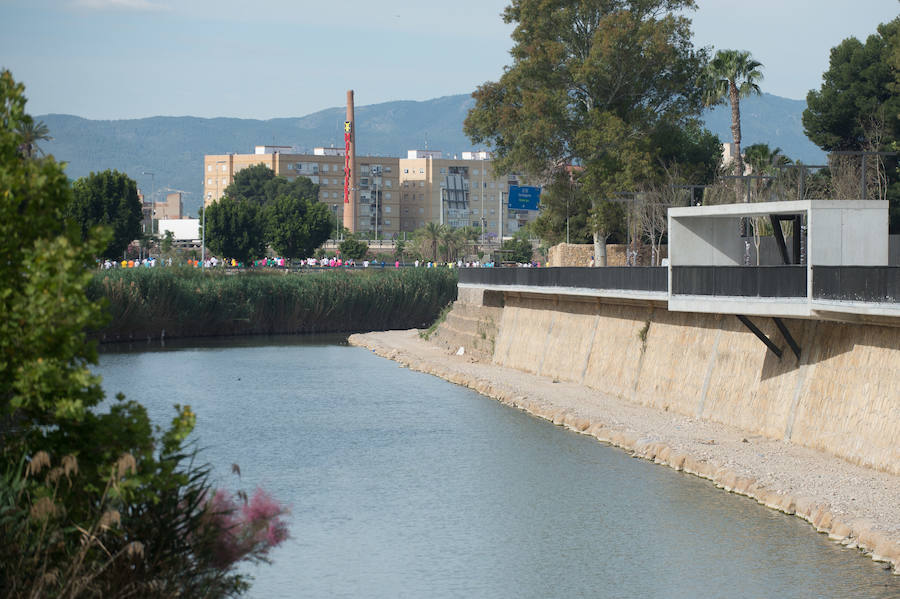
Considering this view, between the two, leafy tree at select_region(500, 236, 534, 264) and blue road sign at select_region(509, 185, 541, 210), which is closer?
blue road sign at select_region(509, 185, 541, 210)

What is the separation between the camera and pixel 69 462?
39.4 feet

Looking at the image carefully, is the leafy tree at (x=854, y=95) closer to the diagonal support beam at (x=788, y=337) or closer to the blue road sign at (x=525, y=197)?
the blue road sign at (x=525, y=197)

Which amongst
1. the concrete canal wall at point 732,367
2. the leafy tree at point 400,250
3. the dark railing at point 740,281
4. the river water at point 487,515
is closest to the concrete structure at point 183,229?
the leafy tree at point 400,250

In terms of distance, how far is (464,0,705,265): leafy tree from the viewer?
198 ft

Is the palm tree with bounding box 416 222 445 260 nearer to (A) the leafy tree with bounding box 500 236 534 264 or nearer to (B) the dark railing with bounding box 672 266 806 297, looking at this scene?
(A) the leafy tree with bounding box 500 236 534 264

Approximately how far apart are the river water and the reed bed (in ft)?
104

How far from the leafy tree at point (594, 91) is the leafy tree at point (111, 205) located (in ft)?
142

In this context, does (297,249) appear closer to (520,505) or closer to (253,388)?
(253,388)

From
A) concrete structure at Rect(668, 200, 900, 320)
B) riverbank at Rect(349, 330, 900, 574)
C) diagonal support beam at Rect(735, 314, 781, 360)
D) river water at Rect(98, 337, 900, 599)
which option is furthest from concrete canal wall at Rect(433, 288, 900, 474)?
river water at Rect(98, 337, 900, 599)

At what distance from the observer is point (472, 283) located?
204 ft

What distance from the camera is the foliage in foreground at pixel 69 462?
12.1 m

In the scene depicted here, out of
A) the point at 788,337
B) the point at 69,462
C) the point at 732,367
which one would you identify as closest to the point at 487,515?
the point at 788,337

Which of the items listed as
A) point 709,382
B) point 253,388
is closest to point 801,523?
point 709,382

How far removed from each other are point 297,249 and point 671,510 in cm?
9990
